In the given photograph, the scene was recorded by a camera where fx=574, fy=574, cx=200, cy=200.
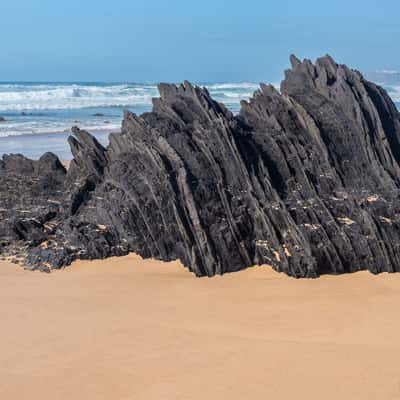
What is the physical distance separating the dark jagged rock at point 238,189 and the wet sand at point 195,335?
0.39 m

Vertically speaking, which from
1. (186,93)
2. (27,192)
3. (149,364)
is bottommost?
(149,364)

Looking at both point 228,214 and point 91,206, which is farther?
point 91,206

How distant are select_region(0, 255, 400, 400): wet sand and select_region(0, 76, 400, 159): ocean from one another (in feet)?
45.0

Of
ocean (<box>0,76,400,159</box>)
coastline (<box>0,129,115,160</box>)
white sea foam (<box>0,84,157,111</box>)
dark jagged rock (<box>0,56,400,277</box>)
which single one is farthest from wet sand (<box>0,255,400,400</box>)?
white sea foam (<box>0,84,157,111</box>)

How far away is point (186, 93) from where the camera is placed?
31.0 ft

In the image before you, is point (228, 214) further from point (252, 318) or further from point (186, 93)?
point (186, 93)

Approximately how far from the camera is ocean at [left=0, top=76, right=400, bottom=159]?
81.8ft

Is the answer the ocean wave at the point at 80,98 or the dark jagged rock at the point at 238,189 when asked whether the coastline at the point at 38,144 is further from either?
the ocean wave at the point at 80,98

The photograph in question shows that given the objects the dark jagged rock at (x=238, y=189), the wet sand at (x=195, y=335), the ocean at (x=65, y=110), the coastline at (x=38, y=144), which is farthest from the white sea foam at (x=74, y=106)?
the wet sand at (x=195, y=335)

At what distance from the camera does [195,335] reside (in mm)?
5906

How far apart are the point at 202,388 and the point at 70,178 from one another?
18.6 ft

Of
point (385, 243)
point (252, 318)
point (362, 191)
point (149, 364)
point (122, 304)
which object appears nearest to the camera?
point (149, 364)

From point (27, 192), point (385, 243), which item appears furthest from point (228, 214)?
point (27, 192)

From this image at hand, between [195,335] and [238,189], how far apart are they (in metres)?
2.57
